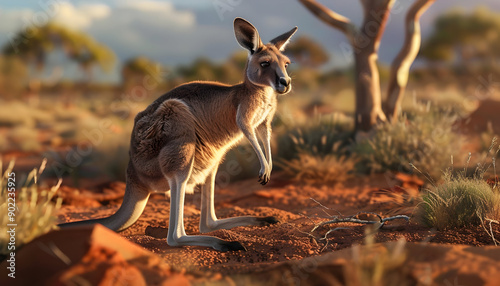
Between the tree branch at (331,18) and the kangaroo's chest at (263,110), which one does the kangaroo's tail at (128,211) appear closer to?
the kangaroo's chest at (263,110)

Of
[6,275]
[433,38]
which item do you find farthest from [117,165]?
[433,38]

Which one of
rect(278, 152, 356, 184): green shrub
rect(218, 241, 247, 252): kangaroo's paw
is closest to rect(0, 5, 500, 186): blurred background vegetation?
rect(278, 152, 356, 184): green shrub

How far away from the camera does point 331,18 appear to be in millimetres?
10180

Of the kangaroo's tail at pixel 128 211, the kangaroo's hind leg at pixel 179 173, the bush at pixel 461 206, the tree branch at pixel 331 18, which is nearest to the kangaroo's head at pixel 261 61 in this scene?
the kangaroo's hind leg at pixel 179 173

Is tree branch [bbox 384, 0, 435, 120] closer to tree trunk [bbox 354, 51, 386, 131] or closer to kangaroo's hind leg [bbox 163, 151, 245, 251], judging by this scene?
tree trunk [bbox 354, 51, 386, 131]

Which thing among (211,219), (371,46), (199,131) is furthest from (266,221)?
(371,46)

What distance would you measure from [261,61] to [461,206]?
8.84 ft

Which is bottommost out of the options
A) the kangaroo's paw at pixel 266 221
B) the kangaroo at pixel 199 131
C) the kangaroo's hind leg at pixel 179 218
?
the kangaroo's paw at pixel 266 221

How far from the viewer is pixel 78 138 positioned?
55.1ft

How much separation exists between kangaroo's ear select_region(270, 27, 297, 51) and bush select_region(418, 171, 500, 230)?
7.49 feet

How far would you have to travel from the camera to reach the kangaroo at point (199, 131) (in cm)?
468

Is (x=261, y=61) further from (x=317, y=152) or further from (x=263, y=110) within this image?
(x=317, y=152)

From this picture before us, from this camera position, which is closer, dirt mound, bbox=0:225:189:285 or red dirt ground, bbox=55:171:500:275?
dirt mound, bbox=0:225:189:285

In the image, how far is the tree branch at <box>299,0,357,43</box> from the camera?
33.3 feet
